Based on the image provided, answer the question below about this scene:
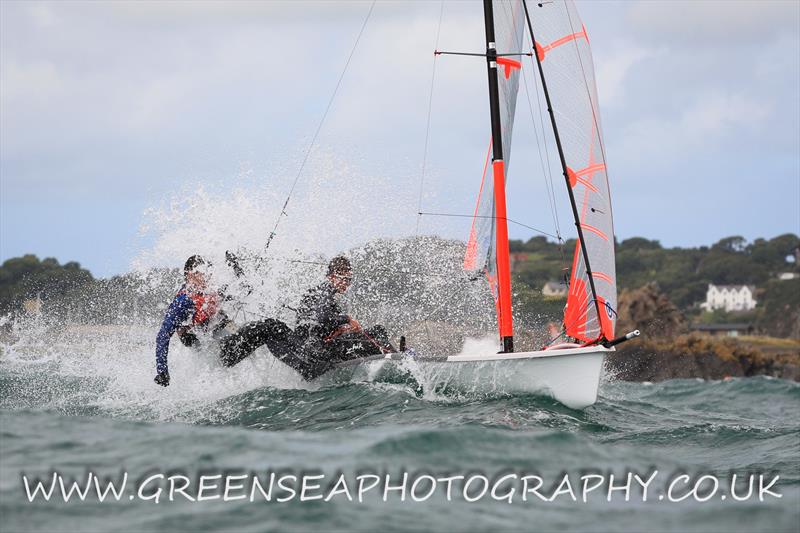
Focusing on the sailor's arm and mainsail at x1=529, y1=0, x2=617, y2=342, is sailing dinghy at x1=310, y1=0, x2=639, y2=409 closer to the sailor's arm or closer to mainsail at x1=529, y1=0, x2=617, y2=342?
mainsail at x1=529, y1=0, x2=617, y2=342

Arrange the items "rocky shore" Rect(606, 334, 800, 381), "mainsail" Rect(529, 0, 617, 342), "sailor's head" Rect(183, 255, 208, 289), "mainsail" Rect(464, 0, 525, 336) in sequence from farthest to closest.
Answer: "rocky shore" Rect(606, 334, 800, 381) < "mainsail" Rect(464, 0, 525, 336) < "mainsail" Rect(529, 0, 617, 342) < "sailor's head" Rect(183, 255, 208, 289)

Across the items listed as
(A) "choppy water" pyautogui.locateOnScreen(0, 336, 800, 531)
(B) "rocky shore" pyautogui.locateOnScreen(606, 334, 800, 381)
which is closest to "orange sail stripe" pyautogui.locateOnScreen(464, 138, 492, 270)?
(A) "choppy water" pyautogui.locateOnScreen(0, 336, 800, 531)

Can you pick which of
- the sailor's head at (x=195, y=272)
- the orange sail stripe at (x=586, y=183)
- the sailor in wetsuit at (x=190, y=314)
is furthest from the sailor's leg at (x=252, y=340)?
the orange sail stripe at (x=586, y=183)

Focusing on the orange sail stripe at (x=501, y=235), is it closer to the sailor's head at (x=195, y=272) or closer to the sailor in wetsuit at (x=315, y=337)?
the sailor in wetsuit at (x=315, y=337)

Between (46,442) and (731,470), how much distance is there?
4595 millimetres

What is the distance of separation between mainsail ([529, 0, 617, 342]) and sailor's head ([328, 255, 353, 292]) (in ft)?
7.32

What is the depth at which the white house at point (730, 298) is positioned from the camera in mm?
105562

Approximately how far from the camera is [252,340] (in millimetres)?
9195

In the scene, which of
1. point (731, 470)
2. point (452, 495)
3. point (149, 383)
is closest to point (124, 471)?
point (452, 495)

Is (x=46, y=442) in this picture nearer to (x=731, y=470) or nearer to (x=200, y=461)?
(x=200, y=461)

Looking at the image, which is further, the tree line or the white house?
the white house

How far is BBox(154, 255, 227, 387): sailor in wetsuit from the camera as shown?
886 cm

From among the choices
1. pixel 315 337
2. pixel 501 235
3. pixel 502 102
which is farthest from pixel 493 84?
pixel 315 337

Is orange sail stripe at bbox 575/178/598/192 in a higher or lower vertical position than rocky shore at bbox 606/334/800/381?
higher
